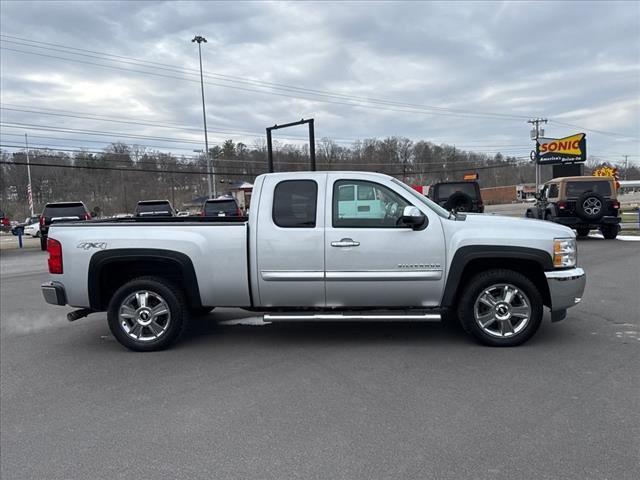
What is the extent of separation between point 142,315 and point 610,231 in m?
16.2

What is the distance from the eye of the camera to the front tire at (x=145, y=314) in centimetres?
545

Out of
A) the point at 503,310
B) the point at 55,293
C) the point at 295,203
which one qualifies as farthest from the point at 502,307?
the point at 55,293

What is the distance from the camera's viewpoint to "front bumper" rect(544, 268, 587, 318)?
516cm

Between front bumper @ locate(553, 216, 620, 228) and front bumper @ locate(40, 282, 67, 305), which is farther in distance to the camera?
front bumper @ locate(553, 216, 620, 228)

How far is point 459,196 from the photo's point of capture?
16953 mm

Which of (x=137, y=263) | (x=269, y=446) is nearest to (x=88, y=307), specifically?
(x=137, y=263)

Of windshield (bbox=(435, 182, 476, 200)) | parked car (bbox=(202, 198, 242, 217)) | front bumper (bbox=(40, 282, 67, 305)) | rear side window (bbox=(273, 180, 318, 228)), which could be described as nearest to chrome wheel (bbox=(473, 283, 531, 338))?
rear side window (bbox=(273, 180, 318, 228))

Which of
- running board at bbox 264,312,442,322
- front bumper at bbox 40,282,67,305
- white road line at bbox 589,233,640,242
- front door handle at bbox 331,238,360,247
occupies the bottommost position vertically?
white road line at bbox 589,233,640,242

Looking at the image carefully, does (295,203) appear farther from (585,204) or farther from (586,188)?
(586,188)

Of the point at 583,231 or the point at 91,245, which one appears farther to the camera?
the point at 583,231

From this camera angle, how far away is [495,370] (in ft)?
15.2

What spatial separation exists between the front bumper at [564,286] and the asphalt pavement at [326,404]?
0.49 meters

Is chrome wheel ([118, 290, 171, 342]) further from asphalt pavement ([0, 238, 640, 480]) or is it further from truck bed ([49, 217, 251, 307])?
truck bed ([49, 217, 251, 307])

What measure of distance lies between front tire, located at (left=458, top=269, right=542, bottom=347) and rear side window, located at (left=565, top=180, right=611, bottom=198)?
12.7 metres
